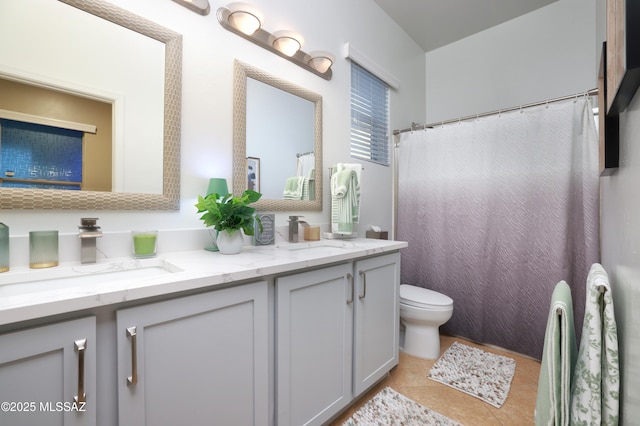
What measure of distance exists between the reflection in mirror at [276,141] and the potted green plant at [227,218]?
0.27m

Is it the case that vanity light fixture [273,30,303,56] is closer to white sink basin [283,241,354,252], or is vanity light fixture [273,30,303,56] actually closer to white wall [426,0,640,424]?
white sink basin [283,241,354,252]

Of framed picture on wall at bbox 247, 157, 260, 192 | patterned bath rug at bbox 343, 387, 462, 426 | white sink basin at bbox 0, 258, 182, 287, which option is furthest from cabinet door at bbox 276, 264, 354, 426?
framed picture on wall at bbox 247, 157, 260, 192

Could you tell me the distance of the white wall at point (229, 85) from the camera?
122 cm

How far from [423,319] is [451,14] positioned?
2.67 metres

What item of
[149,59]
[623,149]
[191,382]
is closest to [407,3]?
[149,59]

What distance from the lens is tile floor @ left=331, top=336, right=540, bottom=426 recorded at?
1.42 meters

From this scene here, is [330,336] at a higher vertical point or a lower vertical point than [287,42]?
lower

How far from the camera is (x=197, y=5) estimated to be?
1.33m

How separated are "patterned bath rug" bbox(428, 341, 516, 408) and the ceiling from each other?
287 cm

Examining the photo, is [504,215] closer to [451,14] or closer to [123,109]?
[451,14]

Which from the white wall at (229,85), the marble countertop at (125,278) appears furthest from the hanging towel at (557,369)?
the white wall at (229,85)

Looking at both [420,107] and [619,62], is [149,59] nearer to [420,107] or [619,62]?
[619,62]

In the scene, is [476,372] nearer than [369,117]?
Yes

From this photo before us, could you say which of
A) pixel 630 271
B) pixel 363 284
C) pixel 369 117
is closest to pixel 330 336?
pixel 363 284
